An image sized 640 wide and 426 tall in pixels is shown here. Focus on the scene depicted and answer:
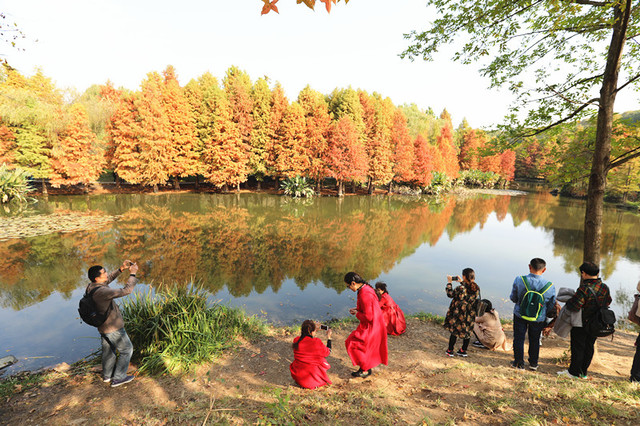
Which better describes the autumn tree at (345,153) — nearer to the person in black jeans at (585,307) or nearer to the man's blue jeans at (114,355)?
the person in black jeans at (585,307)

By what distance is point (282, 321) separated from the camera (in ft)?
23.2

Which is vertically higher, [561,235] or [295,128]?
[295,128]

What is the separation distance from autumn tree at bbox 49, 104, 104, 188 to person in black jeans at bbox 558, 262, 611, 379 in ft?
109

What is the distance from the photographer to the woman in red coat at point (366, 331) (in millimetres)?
4008

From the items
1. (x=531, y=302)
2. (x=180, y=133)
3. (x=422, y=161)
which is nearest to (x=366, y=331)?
(x=531, y=302)

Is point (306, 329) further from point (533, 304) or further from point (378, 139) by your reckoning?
point (378, 139)

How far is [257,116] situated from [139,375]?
3103 centimetres

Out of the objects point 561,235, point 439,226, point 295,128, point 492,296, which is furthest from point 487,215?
point 295,128

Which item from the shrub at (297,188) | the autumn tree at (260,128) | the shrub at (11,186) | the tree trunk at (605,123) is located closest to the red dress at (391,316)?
the tree trunk at (605,123)

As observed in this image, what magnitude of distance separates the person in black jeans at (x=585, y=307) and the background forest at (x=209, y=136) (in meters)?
23.2

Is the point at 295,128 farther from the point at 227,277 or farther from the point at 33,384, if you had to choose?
the point at 33,384

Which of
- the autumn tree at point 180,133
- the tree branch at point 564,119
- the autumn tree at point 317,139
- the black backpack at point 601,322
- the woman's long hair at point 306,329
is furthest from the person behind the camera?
the autumn tree at point 317,139

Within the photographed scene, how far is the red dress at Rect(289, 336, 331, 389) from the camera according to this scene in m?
3.91

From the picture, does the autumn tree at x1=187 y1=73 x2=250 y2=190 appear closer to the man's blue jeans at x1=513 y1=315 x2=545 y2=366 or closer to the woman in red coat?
the woman in red coat
